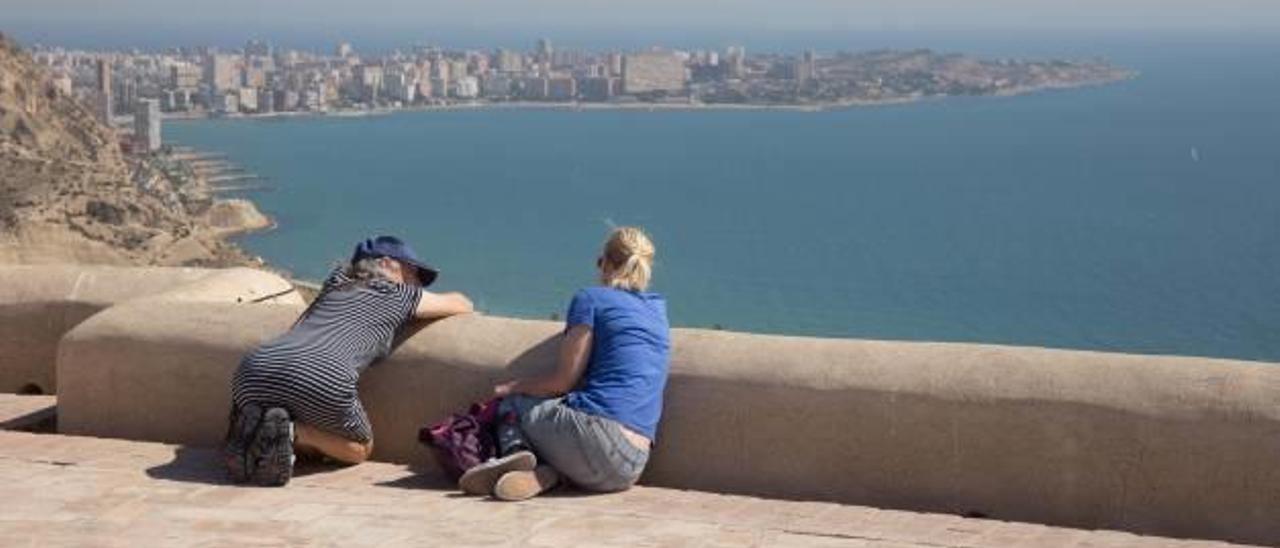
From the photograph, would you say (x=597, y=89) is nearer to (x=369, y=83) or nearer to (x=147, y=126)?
(x=369, y=83)

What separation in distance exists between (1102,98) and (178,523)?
192 metres

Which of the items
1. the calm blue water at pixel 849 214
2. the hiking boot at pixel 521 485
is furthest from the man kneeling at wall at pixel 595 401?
the calm blue water at pixel 849 214

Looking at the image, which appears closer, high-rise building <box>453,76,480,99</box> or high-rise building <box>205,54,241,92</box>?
high-rise building <box>205,54,241,92</box>

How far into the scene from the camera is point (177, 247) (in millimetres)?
59531

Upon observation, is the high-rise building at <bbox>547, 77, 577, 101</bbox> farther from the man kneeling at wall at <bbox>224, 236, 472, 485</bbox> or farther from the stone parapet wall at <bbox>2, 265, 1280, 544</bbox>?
the stone parapet wall at <bbox>2, 265, 1280, 544</bbox>

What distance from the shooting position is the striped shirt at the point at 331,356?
213 inches

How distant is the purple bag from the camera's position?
5.24 metres

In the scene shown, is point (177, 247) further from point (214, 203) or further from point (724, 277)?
point (214, 203)

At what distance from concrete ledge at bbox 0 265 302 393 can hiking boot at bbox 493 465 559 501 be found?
2232 mm

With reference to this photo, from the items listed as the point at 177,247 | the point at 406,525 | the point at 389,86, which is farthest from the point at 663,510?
the point at 389,86

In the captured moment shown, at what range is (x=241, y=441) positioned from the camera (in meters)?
5.34

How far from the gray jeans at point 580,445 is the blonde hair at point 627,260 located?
431 millimetres

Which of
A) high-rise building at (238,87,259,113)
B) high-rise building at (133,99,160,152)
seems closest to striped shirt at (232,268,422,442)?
high-rise building at (133,99,160,152)

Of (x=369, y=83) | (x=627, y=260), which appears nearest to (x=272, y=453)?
(x=627, y=260)
